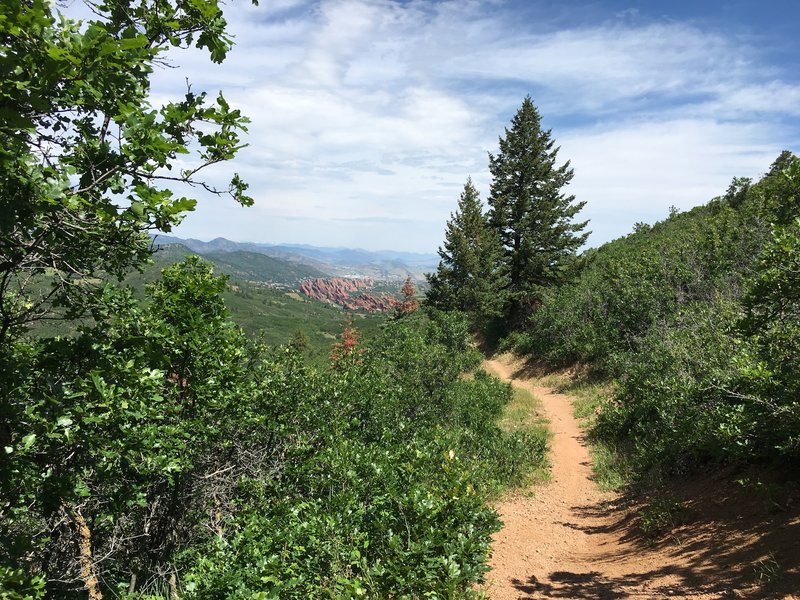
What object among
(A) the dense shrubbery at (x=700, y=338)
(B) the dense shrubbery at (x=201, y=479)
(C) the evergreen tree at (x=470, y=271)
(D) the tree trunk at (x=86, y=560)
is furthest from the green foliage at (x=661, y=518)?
(C) the evergreen tree at (x=470, y=271)

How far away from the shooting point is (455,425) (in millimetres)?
13852

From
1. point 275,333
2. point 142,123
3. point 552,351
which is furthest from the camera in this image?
point 275,333

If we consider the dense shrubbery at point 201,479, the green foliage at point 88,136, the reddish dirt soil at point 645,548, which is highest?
the green foliage at point 88,136

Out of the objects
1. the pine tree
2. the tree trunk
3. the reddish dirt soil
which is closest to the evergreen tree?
the pine tree

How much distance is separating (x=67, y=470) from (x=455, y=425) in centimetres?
1090

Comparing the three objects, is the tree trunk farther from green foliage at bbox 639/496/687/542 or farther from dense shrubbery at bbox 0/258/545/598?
green foliage at bbox 639/496/687/542

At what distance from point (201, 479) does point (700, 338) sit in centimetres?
1261

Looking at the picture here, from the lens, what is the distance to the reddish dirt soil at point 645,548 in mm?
5637

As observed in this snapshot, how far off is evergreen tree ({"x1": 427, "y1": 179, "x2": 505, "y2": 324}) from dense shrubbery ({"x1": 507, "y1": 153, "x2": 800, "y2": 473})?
407 cm

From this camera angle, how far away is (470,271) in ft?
103

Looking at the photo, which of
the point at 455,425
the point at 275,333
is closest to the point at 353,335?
the point at 455,425

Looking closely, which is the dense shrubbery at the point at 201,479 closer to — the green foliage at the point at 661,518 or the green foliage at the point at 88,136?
the green foliage at the point at 88,136

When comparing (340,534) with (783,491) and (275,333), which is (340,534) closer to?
(783,491)

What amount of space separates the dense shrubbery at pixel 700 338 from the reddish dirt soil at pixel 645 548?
1.05 meters
